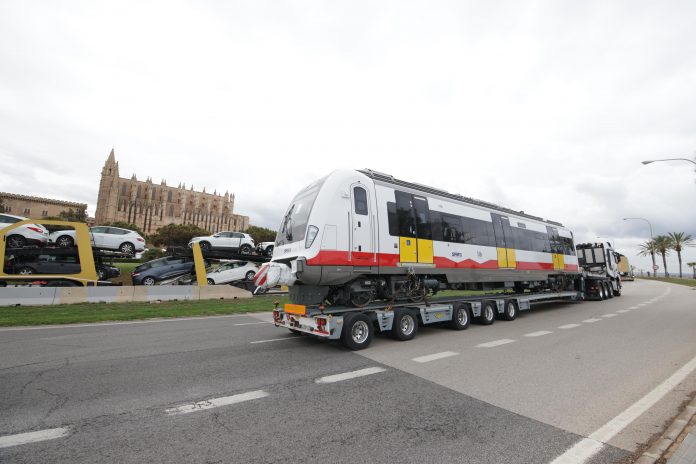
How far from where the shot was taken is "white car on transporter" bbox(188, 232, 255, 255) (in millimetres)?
18984

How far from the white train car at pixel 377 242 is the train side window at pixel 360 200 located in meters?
0.02

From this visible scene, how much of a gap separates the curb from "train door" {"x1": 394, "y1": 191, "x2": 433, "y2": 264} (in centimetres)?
506

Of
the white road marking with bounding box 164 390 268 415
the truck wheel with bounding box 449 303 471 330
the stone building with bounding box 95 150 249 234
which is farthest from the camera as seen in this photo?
the stone building with bounding box 95 150 249 234

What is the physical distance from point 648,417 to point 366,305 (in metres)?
5.05

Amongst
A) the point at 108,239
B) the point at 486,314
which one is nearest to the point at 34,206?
the point at 108,239

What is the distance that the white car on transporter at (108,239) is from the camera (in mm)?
15969

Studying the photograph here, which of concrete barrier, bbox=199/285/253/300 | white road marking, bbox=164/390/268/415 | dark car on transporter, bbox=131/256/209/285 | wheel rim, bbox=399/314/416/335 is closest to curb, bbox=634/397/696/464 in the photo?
white road marking, bbox=164/390/268/415

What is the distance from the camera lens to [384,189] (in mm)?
8055

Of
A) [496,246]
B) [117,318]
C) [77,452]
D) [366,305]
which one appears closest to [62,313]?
[117,318]

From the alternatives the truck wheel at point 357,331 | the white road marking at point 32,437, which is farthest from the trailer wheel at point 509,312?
the white road marking at point 32,437

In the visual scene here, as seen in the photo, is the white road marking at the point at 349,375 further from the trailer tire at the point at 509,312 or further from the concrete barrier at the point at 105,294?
the concrete barrier at the point at 105,294

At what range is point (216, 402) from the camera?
158 inches

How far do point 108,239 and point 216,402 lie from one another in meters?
16.8

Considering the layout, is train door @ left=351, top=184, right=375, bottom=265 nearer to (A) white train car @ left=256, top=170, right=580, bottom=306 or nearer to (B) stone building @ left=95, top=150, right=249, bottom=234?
(A) white train car @ left=256, top=170, right=580, bottom=306
